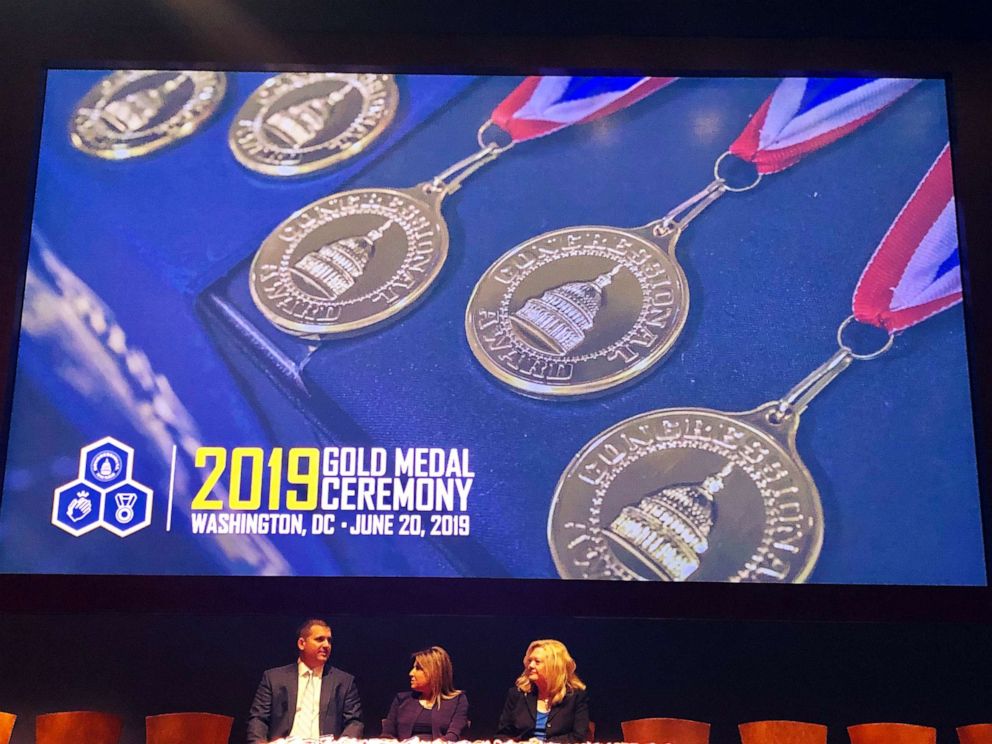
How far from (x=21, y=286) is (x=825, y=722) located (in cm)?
416

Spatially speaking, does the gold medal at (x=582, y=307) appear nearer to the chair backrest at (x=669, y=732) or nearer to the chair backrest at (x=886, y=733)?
the chair backrest at (x=669, y=732)

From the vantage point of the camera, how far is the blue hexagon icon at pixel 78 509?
5523 mm

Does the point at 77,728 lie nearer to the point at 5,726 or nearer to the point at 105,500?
the point at 5,726

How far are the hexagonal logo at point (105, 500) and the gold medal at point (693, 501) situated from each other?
181 centimetres

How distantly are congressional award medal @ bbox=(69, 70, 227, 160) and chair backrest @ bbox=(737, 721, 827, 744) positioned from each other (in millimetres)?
3734

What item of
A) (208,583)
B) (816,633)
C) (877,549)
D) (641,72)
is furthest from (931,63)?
(208,583)

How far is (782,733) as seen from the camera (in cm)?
506

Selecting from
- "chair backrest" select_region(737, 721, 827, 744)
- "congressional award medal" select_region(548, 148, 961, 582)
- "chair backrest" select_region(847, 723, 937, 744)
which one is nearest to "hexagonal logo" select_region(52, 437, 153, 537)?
"congressional award medal" select_region(548, 148, 961, 582)

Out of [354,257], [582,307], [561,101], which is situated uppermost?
[561,101]

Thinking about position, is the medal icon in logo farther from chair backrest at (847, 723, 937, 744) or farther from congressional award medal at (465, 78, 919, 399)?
chair backrest at (847, 723, 937, 744)

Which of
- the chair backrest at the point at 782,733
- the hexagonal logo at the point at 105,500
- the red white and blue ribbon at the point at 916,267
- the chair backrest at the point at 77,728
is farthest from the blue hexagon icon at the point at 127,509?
the red white and blue ribbon at the point at 916,267

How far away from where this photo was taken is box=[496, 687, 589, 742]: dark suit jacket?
4.70m

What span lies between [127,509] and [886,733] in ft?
10.9

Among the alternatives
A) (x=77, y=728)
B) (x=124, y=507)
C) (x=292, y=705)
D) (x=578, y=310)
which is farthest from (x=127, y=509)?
(x=578, y=310)
